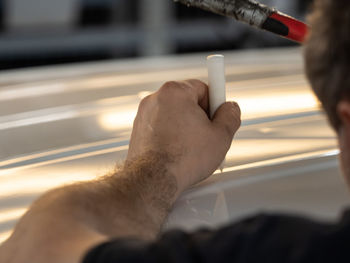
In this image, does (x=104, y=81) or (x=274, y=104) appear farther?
Answer: (x=104, y=81)

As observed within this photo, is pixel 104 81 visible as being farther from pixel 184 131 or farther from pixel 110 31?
pixel 110 31

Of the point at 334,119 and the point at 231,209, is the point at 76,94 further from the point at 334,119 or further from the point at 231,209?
the point at 334,119

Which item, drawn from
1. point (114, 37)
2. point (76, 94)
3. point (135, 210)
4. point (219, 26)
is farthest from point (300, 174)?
point (219, 26)

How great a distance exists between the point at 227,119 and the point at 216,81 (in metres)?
0.05

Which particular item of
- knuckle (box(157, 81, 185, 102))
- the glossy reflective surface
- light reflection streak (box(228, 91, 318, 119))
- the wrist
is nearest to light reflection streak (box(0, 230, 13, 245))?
the glossy reflective surface

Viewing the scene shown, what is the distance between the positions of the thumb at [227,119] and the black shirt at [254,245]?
28 centimetres

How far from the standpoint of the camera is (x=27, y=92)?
40.9 inches

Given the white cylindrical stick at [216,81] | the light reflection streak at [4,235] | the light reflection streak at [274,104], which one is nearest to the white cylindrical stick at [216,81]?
the white cylindrical stick at [216,81]

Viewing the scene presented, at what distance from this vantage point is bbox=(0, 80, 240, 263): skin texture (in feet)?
1.78

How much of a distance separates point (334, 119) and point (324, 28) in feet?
0.25

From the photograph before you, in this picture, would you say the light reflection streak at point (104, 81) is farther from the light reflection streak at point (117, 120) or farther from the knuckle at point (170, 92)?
the knuckle at point (170, 92)

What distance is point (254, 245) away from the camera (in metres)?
0.41

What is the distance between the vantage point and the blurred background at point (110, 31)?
10.0ft

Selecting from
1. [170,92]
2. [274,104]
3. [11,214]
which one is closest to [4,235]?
[11,214]
